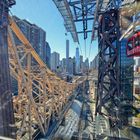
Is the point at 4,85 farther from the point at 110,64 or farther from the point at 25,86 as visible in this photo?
the point at 110,64

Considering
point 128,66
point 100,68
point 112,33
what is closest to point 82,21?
point 112,33

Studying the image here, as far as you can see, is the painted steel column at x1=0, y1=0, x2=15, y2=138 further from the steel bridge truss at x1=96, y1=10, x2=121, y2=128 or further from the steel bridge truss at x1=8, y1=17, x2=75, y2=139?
the steel bridge truss at x1=96, y1=10, x2=121, y2=128

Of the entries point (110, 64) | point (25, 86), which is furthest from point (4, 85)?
point (110, 64)

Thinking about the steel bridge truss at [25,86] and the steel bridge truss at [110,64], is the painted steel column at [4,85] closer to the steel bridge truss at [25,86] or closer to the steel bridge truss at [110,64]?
the steel bridge truss at [25,86]

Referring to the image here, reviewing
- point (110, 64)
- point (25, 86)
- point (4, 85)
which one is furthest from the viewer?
point (110, 64)

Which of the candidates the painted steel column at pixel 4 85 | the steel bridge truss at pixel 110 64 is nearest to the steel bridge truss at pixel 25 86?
the painted steel column at pixel 4 85

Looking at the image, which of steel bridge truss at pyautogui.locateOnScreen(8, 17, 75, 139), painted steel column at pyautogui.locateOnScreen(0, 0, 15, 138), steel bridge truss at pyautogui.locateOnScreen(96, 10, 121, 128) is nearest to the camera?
painted steel column at pyautogui.locateOnScreen(0, 0, 15, 138)

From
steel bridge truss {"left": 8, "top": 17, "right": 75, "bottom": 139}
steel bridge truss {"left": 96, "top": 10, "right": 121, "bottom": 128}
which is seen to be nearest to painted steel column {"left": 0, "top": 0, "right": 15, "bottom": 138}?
steel bridge truss {"left": 8, "top": 17, "right": 75, "bottom": 139}
